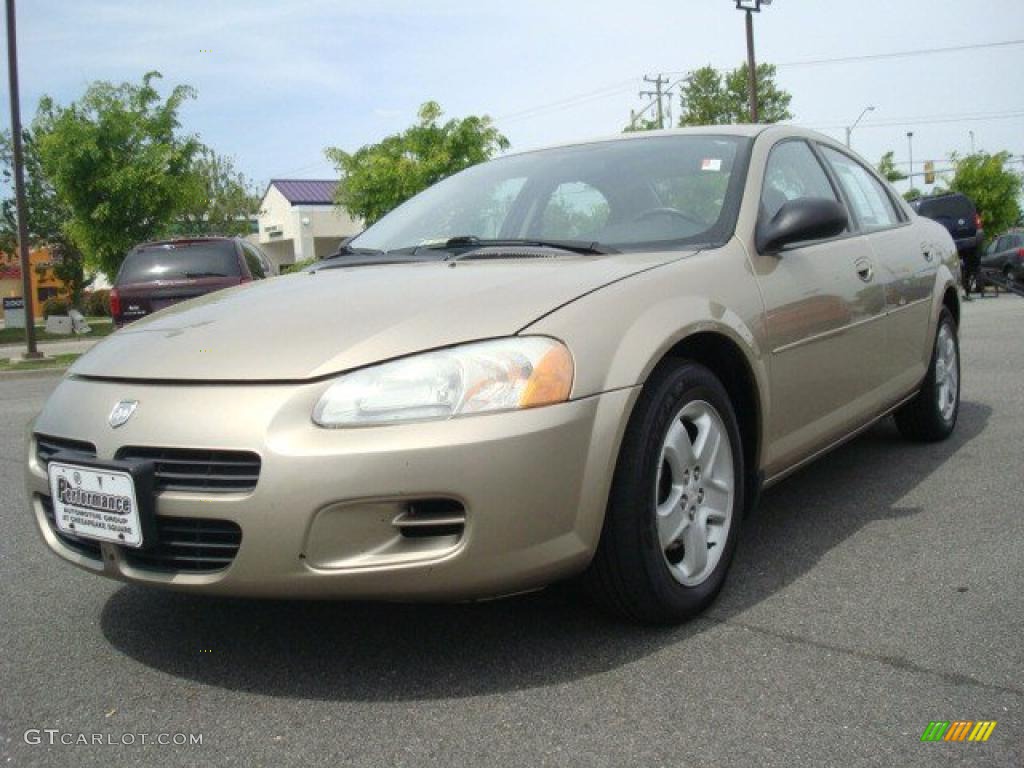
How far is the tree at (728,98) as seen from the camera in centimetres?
4147

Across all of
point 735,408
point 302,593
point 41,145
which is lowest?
point 302,593

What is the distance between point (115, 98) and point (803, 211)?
2084cm

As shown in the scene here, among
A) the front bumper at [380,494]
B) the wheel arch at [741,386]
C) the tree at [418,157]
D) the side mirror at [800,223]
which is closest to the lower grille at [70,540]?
the front bumper at [380,494]

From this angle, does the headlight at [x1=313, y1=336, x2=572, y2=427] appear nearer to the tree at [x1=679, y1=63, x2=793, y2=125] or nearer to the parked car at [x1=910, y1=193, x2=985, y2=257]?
the parked car at [x1=910, y1=193, x2=985, y2=257]

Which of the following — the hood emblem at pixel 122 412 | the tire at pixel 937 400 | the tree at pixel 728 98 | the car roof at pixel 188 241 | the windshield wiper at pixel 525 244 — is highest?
the tree at pixel 728 98

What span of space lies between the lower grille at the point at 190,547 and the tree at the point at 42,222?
40784 mm

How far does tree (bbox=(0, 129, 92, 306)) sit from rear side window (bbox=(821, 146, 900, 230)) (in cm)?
3973

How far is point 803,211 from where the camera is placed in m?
3.21

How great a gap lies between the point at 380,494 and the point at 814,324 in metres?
1.81

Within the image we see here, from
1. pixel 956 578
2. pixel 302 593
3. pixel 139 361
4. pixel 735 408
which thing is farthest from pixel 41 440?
pixel 956 578

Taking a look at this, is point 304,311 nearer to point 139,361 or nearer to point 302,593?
point 139,361

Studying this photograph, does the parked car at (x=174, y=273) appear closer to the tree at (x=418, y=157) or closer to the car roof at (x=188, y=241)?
the car roof at (x=188, y=241)

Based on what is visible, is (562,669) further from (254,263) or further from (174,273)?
(254,263)

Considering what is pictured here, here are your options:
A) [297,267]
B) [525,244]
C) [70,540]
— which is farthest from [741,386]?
[297,267]
